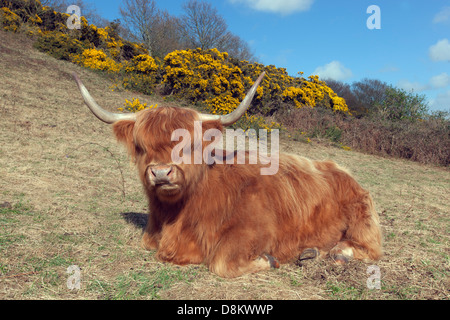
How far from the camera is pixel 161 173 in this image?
8.23ft

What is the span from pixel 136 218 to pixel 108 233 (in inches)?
27.7

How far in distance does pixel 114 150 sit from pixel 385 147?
10616mm

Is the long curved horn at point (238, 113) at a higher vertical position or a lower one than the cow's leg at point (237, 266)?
higher

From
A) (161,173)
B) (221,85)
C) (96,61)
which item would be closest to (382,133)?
(221,85)

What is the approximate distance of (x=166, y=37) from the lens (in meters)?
25.6

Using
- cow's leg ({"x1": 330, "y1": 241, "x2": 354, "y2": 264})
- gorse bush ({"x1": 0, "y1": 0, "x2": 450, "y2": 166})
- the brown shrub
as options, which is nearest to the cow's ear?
cow's leg ({"x1": 330, "y1": 241, "x2": 354, "y2": 264})

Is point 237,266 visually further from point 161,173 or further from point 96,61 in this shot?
point 96,61

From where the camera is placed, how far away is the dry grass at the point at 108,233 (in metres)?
2.55

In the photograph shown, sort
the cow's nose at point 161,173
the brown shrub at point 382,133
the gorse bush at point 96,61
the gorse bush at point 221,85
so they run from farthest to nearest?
1. the gorse bush at point 96,61
2. the gorse bush at point 221,85
3. the brown shrub at point 382,133
4. the cow's nose at point 161,173

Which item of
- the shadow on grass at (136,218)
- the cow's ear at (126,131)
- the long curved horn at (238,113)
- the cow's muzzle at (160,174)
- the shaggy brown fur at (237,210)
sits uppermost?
the long curved horn at (238,113)

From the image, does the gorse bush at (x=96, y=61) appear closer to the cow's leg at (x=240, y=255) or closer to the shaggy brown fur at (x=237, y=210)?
the shaggy brown fur at (x=237, y=210)

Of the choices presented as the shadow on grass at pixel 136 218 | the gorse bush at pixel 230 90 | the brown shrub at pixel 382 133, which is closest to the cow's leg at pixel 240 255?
the shadow on grass at pixel 136 218

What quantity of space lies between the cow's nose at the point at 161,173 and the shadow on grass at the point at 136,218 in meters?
1.64
